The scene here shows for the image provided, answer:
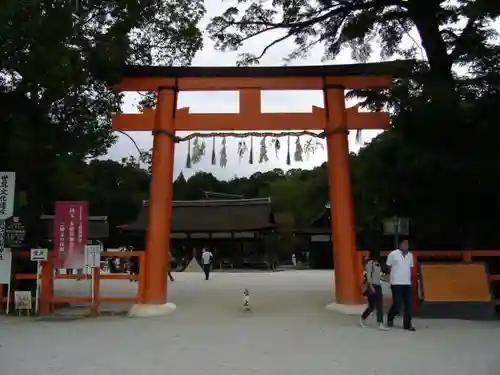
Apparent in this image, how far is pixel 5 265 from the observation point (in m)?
12.6

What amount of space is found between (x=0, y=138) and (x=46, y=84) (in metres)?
1.72

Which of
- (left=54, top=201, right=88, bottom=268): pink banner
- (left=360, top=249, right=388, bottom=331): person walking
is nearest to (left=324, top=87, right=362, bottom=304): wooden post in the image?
(left=360, top=249, right=388, bottom=331): person walking

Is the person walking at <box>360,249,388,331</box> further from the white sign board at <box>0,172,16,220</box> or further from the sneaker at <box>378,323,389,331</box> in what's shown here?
the white sign board at <box>0,172,16,220</box>

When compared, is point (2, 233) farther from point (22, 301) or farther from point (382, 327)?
point (382, 327)

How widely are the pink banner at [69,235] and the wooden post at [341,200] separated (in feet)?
17.9

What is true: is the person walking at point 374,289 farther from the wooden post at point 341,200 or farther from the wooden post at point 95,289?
the wooden post at point 95,289

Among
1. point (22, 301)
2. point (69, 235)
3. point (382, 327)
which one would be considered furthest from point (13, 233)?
point (382, 327)

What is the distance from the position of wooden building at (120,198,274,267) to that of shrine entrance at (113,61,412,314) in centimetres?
2300

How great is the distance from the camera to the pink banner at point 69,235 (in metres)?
12.6

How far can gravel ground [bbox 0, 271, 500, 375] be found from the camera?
715cm

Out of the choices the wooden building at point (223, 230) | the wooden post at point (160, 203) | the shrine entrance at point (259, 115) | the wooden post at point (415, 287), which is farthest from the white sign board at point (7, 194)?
the wooden building at point (223, 230)

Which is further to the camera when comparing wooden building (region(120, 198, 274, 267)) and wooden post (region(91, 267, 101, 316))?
wooden building (region(120, 198, 274, 267))

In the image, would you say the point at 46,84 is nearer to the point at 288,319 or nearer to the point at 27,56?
the point at 27,56

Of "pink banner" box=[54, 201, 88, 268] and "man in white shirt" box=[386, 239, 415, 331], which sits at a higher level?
"pink banner" box=[54, 201, 88, 268]
